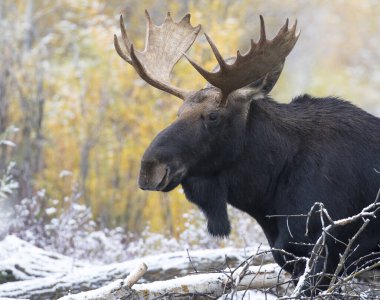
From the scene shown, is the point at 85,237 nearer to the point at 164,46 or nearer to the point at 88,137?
the point at 164,46

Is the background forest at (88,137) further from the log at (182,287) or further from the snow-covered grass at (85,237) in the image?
the log at (182,287)

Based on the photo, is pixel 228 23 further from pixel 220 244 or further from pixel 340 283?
pixel 340 283

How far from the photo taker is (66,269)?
26.3 feet

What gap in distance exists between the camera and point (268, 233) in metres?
6.68

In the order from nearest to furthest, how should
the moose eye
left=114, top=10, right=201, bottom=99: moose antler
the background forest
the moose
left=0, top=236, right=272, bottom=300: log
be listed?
1. the moose
2. the moose eye
3. left=114, top=10, right=201, bottom=99: moose antler
4. left=0, top=236, right=272, bottom=300: log
5. the background forest

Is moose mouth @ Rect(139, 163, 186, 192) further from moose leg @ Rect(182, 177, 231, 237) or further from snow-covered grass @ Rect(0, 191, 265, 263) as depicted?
snow-covered grass @ Rect(0, 191, 265, 263)

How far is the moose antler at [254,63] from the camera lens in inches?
254

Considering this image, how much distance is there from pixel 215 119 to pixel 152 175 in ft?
1.88

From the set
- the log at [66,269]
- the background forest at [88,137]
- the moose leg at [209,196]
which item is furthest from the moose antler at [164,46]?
the background forest at [88,137]

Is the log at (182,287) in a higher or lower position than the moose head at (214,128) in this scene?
lower

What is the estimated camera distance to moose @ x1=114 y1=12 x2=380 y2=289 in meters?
6.36

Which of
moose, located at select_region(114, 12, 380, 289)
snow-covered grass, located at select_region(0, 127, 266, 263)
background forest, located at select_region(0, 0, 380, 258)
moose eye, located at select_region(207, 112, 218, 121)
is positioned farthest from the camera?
background forest, located at select_region(0, 0, 380, 258)

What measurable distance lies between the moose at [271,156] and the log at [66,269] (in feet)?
2.48

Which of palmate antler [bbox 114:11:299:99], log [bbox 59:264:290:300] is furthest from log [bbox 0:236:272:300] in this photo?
palmate antler [bbox 114:11:299:99]
